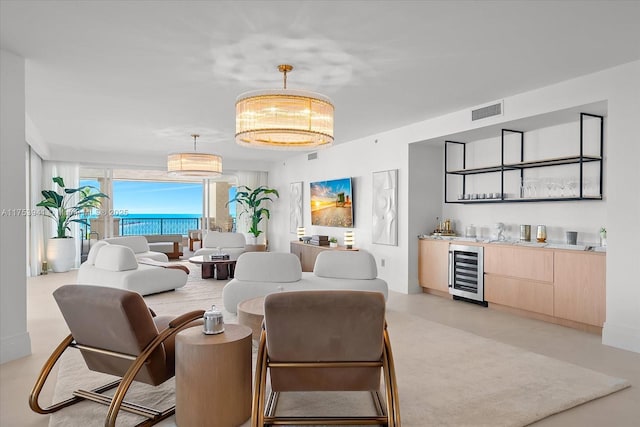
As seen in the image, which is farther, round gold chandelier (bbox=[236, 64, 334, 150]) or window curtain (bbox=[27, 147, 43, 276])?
window curtain (bbox=[27, 147, 43, 276])

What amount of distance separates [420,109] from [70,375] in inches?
191

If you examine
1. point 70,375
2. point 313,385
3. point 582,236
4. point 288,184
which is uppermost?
point 288,184

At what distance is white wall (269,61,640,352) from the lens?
13.4 feet

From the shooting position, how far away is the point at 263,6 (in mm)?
2971

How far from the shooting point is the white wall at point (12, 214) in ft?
12.2

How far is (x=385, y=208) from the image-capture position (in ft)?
23.9

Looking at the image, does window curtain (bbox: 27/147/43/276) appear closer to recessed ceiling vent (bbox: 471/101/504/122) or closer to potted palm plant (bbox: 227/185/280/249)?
potted palm plant (bbox: 227/185/280/249)

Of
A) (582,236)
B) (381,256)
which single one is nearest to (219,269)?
(381,256)

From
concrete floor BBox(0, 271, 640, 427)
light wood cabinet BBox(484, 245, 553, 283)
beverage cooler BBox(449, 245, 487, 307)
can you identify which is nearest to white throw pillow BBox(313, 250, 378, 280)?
concrete floor BBox(0, 271, 640, 427)

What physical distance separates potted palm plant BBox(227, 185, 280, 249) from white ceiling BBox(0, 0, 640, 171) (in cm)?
539

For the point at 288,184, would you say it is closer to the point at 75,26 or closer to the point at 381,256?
the point at 381,256

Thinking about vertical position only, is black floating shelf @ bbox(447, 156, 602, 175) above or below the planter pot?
above

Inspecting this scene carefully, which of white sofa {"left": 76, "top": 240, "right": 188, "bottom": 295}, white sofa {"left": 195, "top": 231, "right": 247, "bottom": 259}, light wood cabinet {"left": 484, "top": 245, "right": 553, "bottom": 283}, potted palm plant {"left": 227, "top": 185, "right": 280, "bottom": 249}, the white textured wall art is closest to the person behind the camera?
light wood cabinet {"left": 484, "top": 245, "right": 553, "bottom": 283}

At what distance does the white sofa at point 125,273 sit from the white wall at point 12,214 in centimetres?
228
